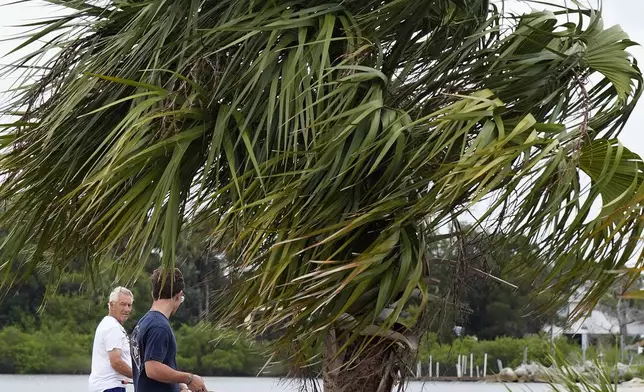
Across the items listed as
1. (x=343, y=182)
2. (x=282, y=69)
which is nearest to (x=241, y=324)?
(x=343, y=182)

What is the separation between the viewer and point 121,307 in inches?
248

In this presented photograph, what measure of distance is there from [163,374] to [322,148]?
130 centimetres

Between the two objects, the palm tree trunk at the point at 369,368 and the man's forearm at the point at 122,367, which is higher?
the palm tree trunk at the point at 369,368

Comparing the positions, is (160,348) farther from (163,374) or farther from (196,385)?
(196,385)

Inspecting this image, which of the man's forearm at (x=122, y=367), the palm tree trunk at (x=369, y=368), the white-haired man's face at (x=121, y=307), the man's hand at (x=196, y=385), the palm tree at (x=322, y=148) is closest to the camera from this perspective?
the palm tree at (x=322, y=148)

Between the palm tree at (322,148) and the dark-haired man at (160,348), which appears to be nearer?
the palm tree at (322,148)

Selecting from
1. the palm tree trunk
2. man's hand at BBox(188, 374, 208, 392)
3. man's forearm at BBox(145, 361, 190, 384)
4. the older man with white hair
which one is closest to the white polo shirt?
the older man with white hair

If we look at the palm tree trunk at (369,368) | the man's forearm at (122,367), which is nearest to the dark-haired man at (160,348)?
the palm tree trunk at (369,368)

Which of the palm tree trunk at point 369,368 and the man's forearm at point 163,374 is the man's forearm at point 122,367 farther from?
the palm tree trunk at point 369,368

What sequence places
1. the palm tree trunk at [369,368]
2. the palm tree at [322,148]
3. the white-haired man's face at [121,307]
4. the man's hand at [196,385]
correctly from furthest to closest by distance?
the white-haired man's face at [121,307] < the palm tree trunk at [369,368] < the man's hand at [196,385] < the palm tree at [322,148]

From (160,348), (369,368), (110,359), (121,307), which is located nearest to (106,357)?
(110,359)

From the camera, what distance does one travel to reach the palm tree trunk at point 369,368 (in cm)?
513

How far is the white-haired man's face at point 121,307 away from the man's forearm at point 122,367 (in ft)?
0.94

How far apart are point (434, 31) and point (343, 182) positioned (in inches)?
51.8
